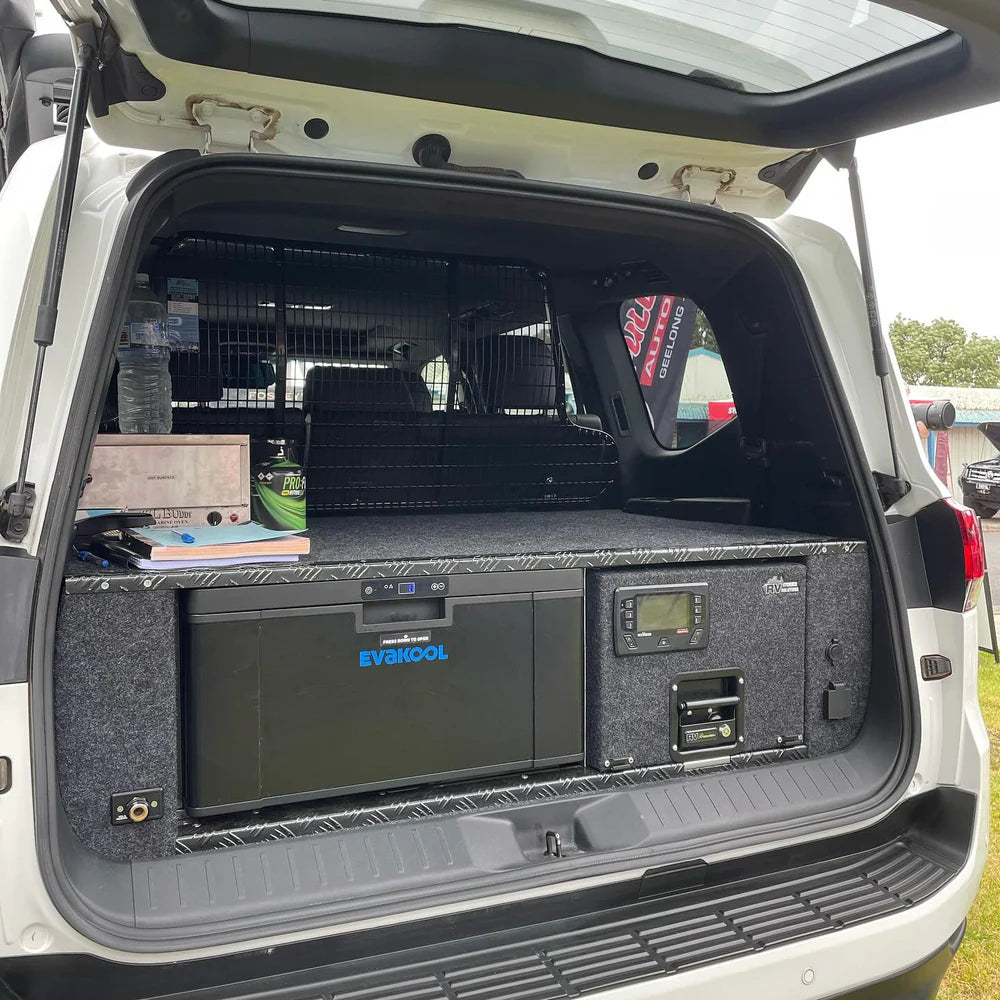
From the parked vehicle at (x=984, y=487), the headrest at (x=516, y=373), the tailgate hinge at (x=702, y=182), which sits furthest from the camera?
the parked vehicle at (x=984, y=487)

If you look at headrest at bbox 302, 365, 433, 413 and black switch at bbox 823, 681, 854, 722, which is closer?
black switch at bbox 823, 681, 854, 722

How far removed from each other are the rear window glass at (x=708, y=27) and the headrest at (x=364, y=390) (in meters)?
1.36

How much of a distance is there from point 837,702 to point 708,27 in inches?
58.1

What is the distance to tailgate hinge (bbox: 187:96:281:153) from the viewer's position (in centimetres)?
161

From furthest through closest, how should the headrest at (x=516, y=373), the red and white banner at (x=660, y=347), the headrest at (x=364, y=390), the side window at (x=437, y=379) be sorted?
the red and white banner at (x=660, y=347) → the headrest at (x=516, y=373) → the side window at (x=437, y=379) → the headrest at (x=364, y=390)

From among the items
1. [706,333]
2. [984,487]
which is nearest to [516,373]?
[706,333]

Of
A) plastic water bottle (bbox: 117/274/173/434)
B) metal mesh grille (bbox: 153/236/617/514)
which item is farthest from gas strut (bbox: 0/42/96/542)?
metal mesh grille (bbox: 153/236/617/514)

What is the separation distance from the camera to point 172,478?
1.95 metres

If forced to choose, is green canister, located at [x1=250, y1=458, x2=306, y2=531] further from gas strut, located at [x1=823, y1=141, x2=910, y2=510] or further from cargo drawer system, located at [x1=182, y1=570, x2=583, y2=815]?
gas strut, located at [x1=823, y1=141, x2=910, y2=510]

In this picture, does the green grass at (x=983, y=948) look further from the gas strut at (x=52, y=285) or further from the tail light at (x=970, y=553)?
the gas strut at (x=52, y=285)

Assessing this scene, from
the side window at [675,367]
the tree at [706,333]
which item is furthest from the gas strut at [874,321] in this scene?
the side window at [675,367]

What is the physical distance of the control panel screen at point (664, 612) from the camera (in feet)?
6.35

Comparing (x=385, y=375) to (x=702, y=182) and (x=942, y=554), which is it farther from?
(x=942, y=554)

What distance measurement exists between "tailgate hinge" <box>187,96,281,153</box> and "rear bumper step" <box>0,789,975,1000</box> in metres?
1.39
